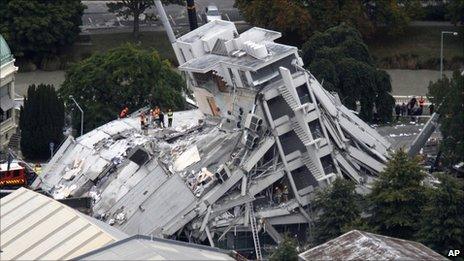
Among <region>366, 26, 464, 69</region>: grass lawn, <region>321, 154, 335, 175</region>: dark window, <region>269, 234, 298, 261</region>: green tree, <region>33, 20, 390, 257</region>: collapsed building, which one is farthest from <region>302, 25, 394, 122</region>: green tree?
<region>269, 234, 298, 261</region>: green tree

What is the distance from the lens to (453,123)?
86875mm

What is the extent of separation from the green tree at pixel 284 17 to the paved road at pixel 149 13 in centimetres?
662

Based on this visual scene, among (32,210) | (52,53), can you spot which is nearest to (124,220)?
(32,210)

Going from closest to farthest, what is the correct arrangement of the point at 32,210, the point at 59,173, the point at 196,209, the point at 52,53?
the point at 32,210
the point at 196,209
the point at 59,173
the point at 52,53

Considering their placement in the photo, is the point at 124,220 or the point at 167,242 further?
the point at 124,220

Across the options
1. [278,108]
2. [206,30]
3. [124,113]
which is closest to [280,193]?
[278,108]

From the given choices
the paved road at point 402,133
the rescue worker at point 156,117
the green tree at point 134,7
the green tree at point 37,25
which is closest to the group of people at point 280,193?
the rescue worker at point 156,117

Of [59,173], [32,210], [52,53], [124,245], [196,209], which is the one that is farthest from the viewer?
[52,53]

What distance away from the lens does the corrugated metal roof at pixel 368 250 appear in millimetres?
69625

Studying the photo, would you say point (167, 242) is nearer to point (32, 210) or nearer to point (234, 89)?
point (32, 210)

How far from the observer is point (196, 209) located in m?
82.5

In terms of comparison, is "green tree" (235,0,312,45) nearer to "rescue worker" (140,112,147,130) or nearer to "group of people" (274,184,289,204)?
"rescue worker" (140,112,147,130)

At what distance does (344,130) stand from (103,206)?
11558 mm

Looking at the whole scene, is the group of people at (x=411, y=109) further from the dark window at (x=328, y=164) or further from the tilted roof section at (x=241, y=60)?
the dark window at (x=328, y=164)
